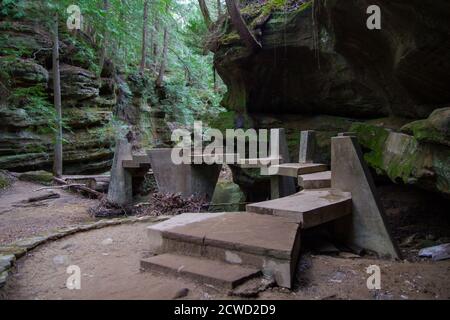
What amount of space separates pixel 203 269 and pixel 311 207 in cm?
163

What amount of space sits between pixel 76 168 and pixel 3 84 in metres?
4.22

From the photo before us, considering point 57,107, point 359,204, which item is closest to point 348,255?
point 359,204

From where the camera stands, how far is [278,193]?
7.54m

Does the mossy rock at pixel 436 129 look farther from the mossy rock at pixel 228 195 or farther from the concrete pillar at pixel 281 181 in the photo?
the mossy rock at pixel 228 195

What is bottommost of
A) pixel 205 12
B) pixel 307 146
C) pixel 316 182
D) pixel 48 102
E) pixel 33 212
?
pixel 33 212

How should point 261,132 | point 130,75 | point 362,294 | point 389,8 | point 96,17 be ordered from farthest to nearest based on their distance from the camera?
point 130,75, point 96,17, point 261,132, point 389,8, point 362,294

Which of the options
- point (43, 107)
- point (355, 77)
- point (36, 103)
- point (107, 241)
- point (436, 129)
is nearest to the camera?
point (436, 129)

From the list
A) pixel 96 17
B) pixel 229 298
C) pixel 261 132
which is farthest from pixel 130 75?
pixel 229 298

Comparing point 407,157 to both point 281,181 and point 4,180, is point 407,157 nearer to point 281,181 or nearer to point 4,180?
point 281,181

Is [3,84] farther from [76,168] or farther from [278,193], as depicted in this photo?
[278,193]

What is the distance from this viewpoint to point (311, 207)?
4.01 meters

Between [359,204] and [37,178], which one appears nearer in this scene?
[359,204]
